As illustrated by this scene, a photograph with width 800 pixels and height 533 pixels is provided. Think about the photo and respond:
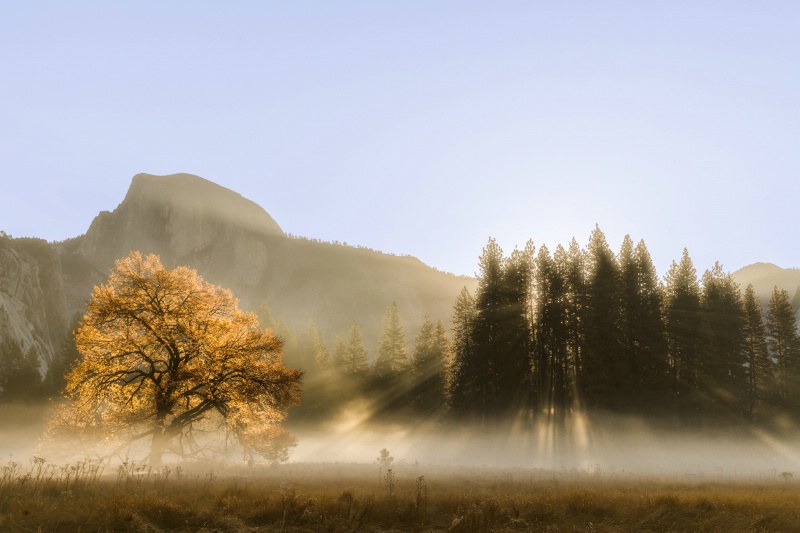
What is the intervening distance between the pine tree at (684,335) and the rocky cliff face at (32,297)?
4319 inches

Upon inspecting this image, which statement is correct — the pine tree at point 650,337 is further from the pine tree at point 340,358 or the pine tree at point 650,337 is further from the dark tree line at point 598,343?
the pine tree at point 340,358

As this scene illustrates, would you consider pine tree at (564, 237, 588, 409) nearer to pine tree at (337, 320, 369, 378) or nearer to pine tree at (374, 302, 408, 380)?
pine tree at (374, 302, 408, 380)

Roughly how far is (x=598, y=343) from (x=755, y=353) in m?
25.8

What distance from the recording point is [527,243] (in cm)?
5119

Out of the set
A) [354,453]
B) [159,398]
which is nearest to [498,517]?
[159,398]

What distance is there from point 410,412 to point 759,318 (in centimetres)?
4390

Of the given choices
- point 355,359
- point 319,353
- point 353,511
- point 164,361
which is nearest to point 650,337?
point 164,361

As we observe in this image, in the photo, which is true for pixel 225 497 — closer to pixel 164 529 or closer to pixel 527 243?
pixel 164 529

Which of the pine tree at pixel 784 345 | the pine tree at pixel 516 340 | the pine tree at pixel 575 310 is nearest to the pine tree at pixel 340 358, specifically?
the pine tree at pixel 516 340

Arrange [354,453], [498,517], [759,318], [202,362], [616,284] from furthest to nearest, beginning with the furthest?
[759,318], [354,453], [616,284], [202,362], [498,517]

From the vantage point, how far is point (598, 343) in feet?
152

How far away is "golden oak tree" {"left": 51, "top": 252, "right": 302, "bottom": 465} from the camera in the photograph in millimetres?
21219

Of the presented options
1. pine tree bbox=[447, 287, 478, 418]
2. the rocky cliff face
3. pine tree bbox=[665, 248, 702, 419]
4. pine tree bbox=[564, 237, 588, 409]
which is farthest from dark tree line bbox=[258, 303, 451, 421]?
the rocky cliff face

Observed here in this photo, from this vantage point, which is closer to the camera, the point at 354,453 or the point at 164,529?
the point at 164,529
